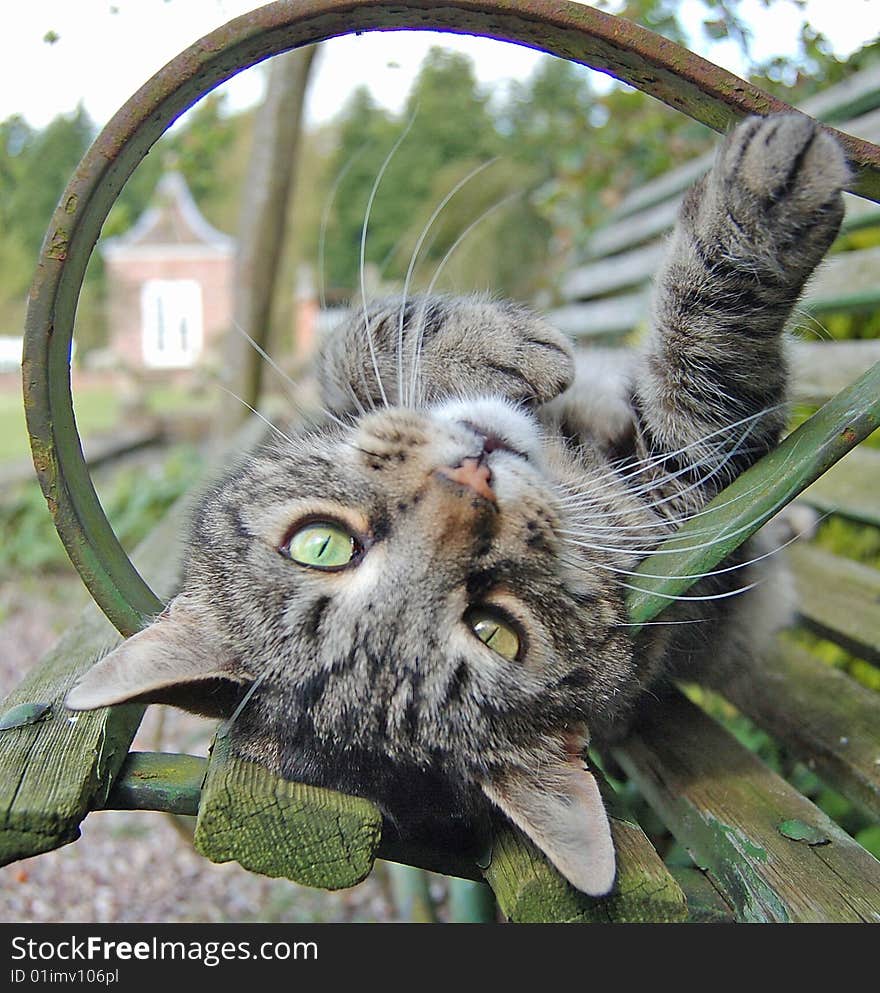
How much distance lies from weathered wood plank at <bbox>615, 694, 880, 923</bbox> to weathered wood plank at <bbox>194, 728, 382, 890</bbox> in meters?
0.49

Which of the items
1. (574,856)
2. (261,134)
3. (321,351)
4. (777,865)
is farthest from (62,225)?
(261,134)

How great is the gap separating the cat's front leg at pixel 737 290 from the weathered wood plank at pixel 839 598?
0.56m

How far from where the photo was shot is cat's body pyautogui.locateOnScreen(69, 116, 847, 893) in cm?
120

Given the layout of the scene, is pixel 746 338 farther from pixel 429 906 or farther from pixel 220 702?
pixel 429 906

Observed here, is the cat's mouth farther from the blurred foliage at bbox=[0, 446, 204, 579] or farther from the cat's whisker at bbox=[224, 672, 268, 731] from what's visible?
the blurred foliage at bbox=[0, 446, 204, 579]

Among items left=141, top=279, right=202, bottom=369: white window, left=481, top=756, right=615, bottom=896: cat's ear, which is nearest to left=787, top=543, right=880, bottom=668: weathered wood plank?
left=481, top=756, right=615, bottom=896: cat's ear

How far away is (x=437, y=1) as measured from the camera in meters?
1.12

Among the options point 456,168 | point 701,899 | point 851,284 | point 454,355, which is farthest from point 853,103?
point 456,168

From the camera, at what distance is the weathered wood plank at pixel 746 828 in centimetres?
110

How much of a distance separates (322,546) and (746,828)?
715 millimetres

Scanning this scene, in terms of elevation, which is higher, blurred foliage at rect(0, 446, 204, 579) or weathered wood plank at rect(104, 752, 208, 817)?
weathered wood plank at rect(104, 752, 208, 817)

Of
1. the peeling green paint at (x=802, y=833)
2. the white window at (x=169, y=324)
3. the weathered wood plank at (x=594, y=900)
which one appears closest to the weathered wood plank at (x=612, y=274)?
the peeling green paint at (x=802, y=833)

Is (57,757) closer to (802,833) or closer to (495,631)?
(495,631)

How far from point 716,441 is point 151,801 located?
106 cm
